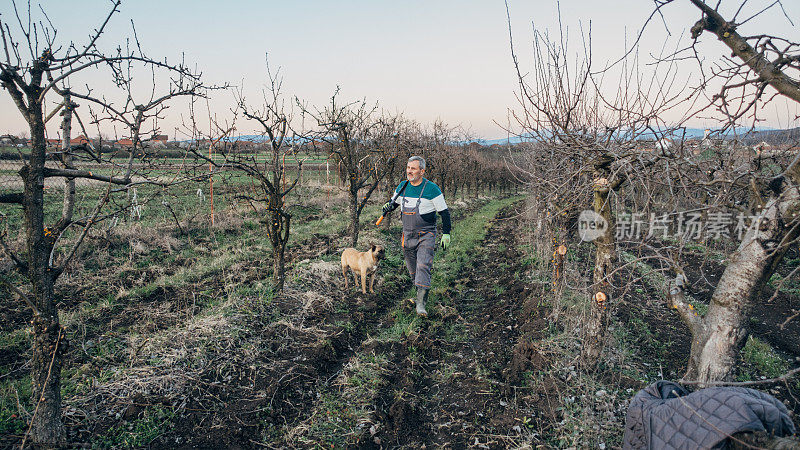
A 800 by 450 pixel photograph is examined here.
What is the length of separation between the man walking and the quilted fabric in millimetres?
3421

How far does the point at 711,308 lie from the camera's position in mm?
2867

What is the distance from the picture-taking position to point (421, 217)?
5625mm

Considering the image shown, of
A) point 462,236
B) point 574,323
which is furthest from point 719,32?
point 462,236

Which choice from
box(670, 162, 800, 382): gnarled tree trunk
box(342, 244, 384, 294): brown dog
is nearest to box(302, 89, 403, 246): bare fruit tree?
box(342, 244, 384, 294): brown dog

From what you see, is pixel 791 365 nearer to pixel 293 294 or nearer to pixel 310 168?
pixel 293 294

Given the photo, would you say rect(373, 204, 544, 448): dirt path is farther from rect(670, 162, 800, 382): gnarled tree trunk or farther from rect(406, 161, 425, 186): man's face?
rect(406, 161, 425, 186): man's face

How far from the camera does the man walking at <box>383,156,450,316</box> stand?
5609 mm

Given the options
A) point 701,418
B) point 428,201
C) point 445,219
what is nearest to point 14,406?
point 428,201

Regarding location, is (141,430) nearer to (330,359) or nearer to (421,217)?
(330,359)

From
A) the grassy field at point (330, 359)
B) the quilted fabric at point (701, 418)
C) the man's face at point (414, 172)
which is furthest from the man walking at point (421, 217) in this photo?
the quilted fabric at point (701, 418)

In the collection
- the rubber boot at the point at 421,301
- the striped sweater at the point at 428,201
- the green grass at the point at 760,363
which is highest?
the striped sweater at the point at 428,201

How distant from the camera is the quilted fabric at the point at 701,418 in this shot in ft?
6.48

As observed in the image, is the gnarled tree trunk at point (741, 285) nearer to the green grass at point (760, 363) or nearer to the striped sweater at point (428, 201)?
the green grass at point (760, 363)

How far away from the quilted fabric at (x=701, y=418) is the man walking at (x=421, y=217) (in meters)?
3.42
